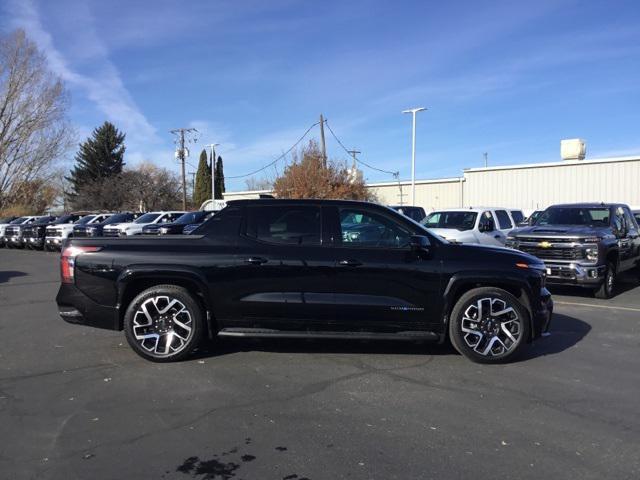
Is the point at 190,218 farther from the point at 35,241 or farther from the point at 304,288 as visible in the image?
the point at 304,288

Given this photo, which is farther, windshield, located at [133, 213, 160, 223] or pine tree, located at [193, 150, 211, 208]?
pine tree, located at [193, 150, 211, 208]

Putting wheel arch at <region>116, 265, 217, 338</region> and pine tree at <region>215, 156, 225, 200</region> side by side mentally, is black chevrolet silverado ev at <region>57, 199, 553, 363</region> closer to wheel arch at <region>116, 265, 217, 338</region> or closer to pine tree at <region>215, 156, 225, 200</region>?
wheel arch at <region>116, 265, 217, 338</region>

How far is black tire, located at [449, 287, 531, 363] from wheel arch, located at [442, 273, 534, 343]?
0.07 m

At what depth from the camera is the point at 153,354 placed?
595 cm

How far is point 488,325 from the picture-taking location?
600cm

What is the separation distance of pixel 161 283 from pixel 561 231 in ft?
26.0

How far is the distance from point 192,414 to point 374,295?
2275 mm

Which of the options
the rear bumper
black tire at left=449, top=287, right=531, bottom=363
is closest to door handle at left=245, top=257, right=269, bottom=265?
the rear bumper

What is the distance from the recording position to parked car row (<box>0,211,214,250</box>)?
2226 centimetres

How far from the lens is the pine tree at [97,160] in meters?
73.9

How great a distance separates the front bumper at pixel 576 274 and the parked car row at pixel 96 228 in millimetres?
13283

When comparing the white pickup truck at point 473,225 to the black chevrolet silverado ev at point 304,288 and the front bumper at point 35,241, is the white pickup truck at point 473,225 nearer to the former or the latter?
the black chevrolet silverado ev at point 304,288

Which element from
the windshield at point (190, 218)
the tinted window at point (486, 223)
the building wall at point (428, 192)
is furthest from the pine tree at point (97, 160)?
the tinted window at point (486, 223)

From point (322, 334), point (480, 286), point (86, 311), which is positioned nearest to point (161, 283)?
point (86, 311)
